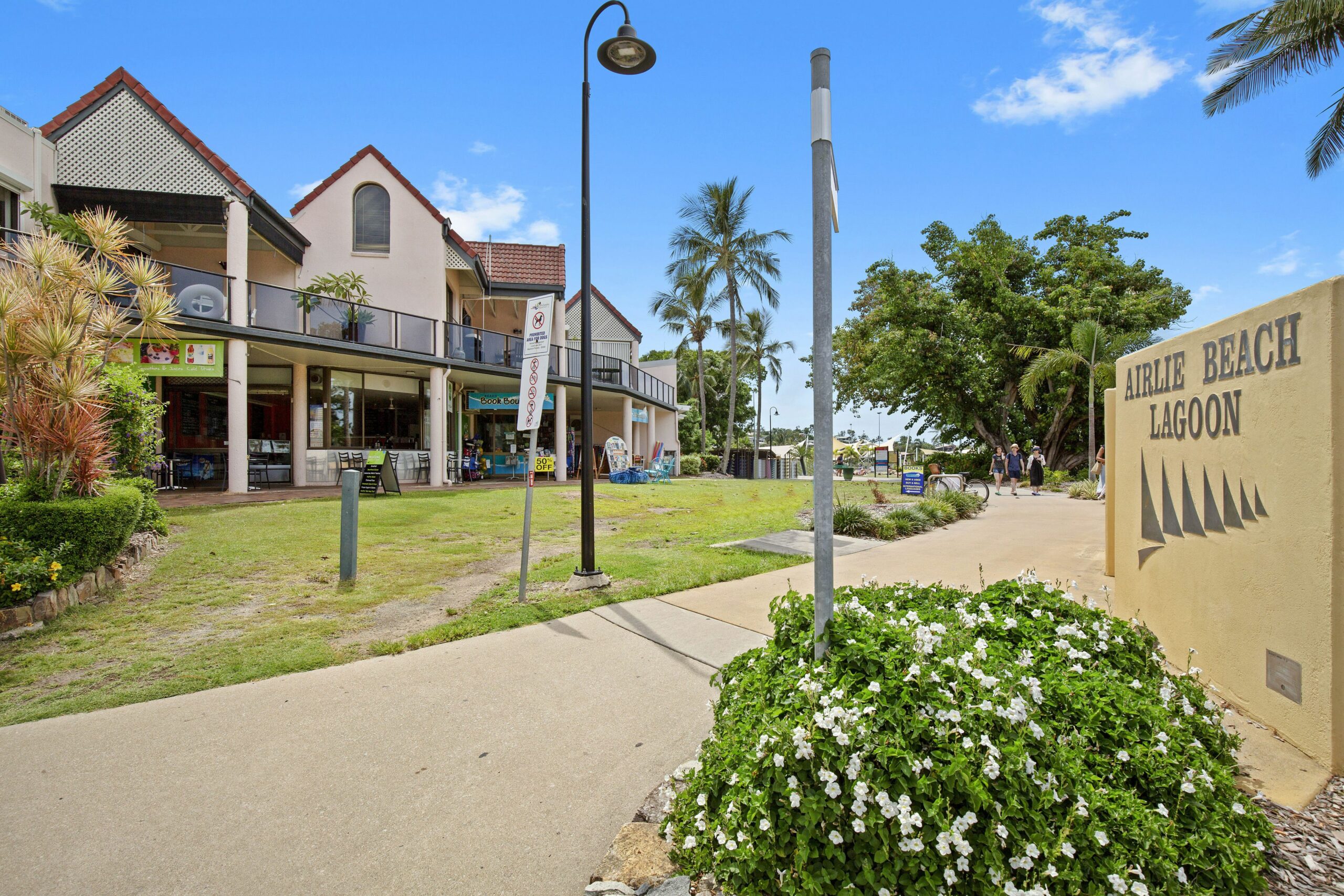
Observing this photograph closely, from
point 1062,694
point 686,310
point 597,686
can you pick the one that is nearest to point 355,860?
point 597,686

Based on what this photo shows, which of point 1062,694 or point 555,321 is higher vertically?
point 555,321

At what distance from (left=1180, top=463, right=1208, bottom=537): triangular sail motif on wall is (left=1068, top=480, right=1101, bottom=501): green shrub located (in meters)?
14.6

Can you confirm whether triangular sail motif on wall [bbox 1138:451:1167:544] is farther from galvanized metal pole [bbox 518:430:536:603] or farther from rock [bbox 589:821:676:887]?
galvanized metal pole [bbox 518:430:536:603]

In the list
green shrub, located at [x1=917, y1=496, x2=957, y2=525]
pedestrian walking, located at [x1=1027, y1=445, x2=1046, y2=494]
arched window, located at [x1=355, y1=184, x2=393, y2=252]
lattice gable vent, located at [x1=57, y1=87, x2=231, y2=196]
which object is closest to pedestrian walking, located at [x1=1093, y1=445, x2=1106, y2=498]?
pedestrian walking, located at [x1=1027, y1=445, x2=1046, y2=494]

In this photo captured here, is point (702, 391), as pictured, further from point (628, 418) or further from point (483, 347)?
point (483, 347)

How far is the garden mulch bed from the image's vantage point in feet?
6.79

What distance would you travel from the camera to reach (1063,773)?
80.1 inches

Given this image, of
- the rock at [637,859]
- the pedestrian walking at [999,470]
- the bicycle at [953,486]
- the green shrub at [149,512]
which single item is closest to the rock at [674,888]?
the rock at [637,859]

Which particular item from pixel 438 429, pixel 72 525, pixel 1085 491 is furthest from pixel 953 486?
pixel 72 525

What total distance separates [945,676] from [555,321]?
23.5 m

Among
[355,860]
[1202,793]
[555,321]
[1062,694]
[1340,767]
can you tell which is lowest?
[355,860]

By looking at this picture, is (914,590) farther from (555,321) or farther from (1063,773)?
(555,321)

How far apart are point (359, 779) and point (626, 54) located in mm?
6780

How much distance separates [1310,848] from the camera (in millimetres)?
2256
